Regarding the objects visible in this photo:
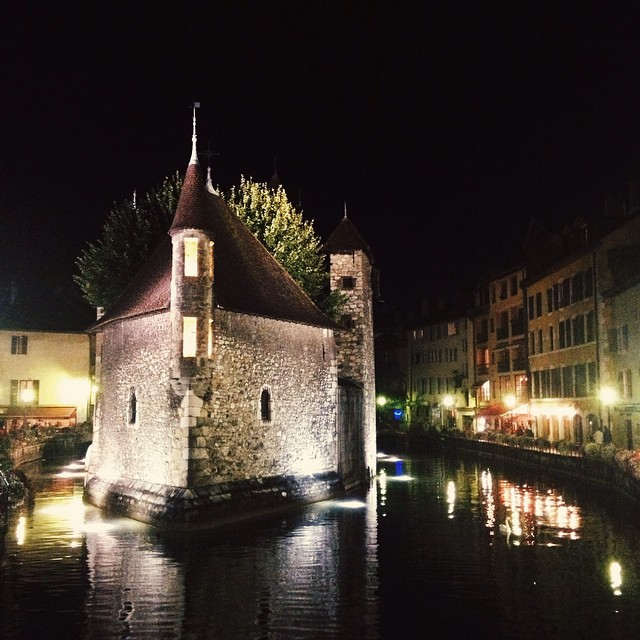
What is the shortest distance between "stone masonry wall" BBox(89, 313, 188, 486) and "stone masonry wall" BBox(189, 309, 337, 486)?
1.19 meters

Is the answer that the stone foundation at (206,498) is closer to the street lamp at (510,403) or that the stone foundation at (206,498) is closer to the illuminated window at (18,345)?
the street lamp at (510,403)

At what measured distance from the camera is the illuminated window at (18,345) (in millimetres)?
58750

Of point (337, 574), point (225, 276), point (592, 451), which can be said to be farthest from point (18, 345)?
point (337, 574)

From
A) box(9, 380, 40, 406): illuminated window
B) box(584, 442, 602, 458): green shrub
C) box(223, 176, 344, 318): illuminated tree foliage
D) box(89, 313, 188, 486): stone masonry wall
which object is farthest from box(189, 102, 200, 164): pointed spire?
box(9, 380, 40, 406): illuminated window

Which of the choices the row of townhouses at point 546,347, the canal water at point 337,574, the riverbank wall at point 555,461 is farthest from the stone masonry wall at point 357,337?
the row of townhouses at point 546,347

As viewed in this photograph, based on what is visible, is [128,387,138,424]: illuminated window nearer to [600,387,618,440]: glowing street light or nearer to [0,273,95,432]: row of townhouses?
[600,387,618,440]: glowing street light

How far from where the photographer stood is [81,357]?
201 ft

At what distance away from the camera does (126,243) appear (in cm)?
3428

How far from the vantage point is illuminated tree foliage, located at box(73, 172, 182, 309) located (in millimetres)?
34062

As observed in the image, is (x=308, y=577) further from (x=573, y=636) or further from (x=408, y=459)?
(x=408, y=459)

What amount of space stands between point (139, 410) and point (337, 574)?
11217 mm

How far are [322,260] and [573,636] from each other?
84.2 feet

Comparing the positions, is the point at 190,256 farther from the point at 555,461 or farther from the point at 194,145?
the point at 555,461

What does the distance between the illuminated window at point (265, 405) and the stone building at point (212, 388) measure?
0.04 m
